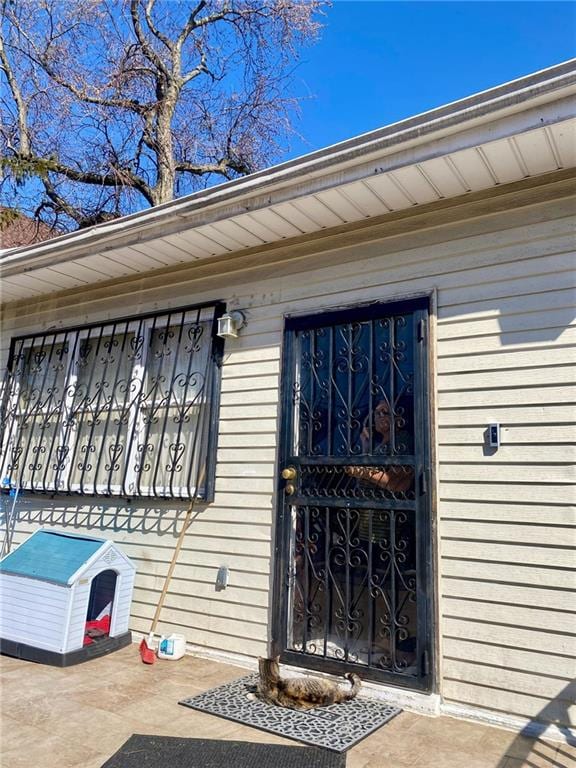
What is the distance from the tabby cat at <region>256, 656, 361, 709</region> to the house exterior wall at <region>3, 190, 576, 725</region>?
17.3 inches

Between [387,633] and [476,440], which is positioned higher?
[476,440]

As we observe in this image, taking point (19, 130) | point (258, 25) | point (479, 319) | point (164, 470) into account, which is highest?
point (258, 25)

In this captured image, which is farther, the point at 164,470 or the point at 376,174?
the point at 164,470

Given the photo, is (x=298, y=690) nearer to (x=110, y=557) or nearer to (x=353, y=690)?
(x=353, y=690)

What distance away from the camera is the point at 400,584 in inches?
107

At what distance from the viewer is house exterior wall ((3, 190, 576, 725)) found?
7.89 ft

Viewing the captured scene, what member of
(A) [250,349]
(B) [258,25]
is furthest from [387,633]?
(B) [258,25]

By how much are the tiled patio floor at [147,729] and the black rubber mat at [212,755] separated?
0.06 metres

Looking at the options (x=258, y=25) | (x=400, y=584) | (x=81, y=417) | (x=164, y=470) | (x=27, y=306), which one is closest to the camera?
(x=400, y=584)

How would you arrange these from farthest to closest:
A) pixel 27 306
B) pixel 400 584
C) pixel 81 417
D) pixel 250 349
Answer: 1. pixel 27 306
2. pixel 81 417
3. pixel 250 349
4. pixel 400 584

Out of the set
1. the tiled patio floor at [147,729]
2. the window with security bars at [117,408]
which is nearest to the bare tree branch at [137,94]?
the window with security bars at [117,408]

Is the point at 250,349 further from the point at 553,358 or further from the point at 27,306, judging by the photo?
the point at 27,306

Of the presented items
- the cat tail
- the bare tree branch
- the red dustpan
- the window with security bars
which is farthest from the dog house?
the bare tree branch

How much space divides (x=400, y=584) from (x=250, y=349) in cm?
166
